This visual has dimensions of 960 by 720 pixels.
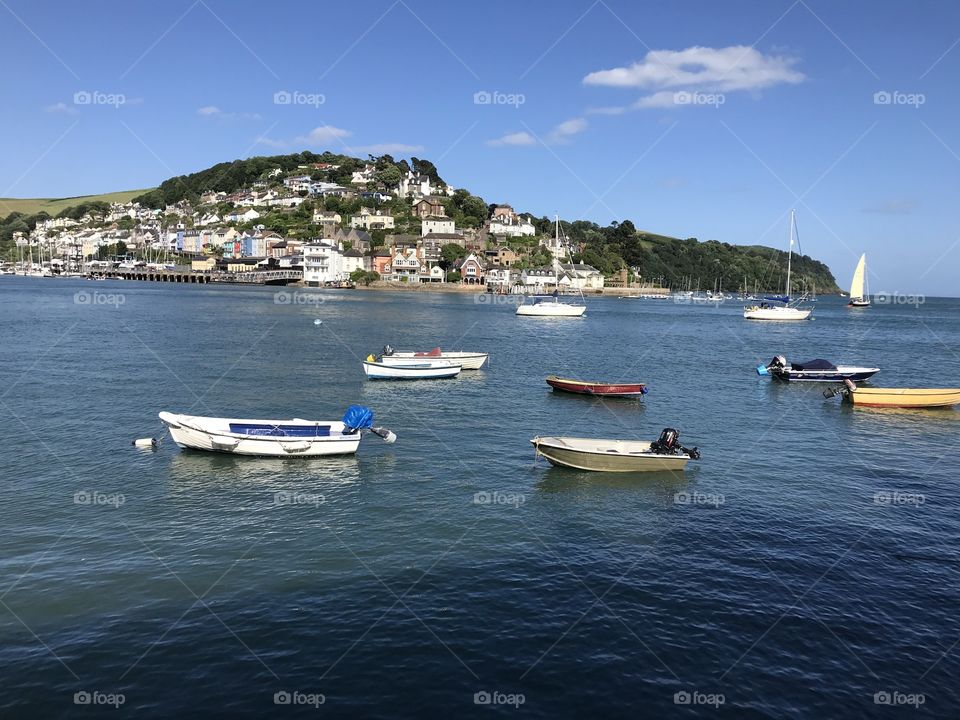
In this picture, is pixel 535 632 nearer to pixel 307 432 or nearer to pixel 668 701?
pixel 668 701

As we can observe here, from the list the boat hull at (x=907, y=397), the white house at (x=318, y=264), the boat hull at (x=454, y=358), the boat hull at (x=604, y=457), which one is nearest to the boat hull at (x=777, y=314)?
the boat hull at (x=907, y=397)

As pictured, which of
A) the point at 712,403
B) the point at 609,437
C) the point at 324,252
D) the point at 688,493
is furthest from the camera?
the point at 324,252

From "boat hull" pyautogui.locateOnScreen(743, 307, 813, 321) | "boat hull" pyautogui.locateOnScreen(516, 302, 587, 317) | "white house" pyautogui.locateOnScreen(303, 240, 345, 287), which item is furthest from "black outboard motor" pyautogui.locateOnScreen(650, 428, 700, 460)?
"white house" pyautogui.locateOnScreen(303, 240, 345, 287)

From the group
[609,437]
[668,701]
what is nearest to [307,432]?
[609,437]

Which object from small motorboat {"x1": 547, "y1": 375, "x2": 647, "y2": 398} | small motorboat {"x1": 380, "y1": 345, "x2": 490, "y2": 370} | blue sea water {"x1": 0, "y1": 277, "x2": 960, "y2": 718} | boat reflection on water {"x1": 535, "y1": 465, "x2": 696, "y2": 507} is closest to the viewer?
blue sea water {"x1": 0, "y1": 277, "x2": 960, "y2": 718}

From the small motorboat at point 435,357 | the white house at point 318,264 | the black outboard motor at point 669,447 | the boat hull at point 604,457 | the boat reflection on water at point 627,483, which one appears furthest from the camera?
the white house at point 318,264

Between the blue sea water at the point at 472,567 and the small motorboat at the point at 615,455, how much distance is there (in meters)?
0.66

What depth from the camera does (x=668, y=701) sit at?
12.7 m

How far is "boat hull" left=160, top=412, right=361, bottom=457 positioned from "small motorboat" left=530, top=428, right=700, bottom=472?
8938 millimetres

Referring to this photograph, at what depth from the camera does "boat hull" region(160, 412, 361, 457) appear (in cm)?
2739

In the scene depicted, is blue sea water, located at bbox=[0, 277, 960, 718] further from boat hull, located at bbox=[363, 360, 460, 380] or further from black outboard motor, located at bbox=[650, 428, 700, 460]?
boat hull, located at bbox=[363, 360, 460, 380]

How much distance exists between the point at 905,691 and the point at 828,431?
85.0ft

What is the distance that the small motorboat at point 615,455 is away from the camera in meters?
26.1

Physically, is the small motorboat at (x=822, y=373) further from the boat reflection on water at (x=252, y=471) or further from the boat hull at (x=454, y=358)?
the boat reflection on water at (x=252, y=471)
